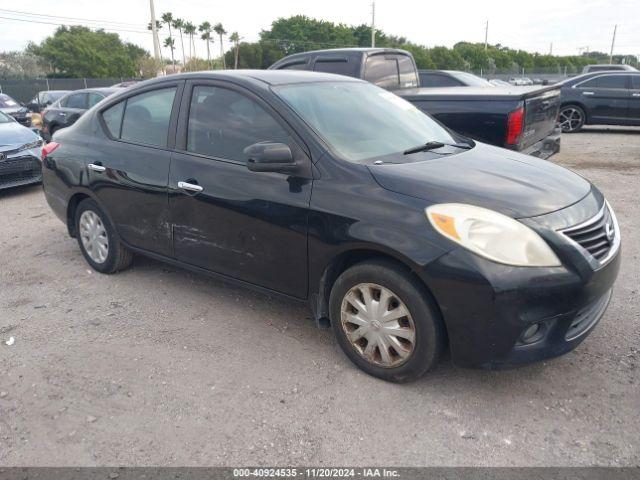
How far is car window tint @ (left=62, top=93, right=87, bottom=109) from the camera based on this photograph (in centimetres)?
1284

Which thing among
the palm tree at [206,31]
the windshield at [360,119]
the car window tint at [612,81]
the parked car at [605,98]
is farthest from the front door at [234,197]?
the palm tree at [206,31]

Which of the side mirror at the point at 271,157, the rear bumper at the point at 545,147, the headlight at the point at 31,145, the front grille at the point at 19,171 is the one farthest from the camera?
the headlight at the point at 31,145

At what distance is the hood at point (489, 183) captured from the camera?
2.83 meters

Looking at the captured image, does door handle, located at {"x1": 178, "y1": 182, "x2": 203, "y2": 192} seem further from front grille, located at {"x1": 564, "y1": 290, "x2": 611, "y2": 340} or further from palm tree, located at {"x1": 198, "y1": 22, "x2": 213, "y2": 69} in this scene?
palm tree, located at {"x1": 198, "y1": 22, "x2": 213, "y2": 69}

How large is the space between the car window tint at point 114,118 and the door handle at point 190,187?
1.04m

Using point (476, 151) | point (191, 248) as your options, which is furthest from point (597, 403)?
point (191, 248)

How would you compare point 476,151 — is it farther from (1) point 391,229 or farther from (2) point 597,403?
(2) point 597,403

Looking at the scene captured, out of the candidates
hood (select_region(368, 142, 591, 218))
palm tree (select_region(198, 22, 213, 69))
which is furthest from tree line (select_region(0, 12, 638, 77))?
hood (select_region(368, 142, 591, 218))

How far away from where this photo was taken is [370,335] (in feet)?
10.1

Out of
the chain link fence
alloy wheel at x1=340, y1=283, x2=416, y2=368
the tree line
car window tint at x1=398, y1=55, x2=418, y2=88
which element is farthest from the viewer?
the tree line

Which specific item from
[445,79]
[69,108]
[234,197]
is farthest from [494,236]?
[69,108]

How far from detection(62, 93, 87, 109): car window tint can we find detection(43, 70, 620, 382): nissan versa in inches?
370

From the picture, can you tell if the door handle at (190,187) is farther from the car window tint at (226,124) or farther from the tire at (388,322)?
the tire at (388,322)

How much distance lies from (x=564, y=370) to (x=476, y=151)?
1514 millimetres
